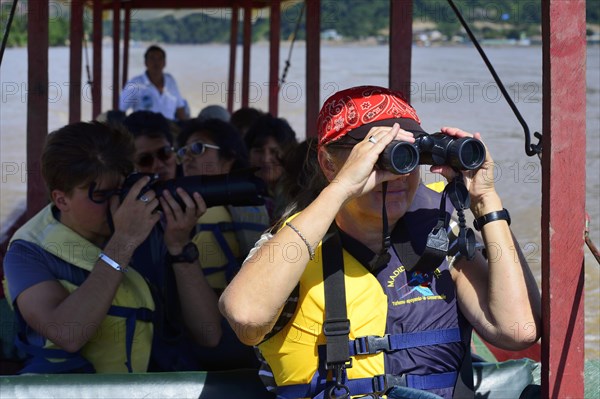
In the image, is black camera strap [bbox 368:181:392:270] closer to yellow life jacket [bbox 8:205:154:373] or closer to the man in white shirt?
yellow life jacket [bbox 8:205:154:373]

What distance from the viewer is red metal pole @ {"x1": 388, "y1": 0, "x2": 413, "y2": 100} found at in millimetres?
3676

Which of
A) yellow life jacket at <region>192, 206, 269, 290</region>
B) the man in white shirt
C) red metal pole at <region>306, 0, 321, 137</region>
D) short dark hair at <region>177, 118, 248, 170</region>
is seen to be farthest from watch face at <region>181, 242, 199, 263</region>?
the man in white shirt

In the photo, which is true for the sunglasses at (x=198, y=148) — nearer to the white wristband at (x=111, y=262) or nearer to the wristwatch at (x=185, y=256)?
the wristwatch at (x=185, y=256)

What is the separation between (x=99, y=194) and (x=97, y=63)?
6.34 meters

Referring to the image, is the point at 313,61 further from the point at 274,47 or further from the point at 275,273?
the point at 275,273

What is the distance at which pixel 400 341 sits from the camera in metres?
2.28

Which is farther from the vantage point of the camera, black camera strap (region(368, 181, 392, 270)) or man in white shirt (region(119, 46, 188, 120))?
man in white shirt (region(119, 46, 188, 120))

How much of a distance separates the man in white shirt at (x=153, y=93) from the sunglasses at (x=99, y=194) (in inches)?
254

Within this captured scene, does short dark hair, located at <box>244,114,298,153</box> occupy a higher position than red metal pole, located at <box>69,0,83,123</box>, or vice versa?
red metal pole, located at <box>69,0,83,123</box>

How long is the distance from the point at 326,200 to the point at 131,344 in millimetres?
1029

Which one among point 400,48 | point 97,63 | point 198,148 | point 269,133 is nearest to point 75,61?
point 97,63

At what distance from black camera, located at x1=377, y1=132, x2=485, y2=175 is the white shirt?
23.4ft

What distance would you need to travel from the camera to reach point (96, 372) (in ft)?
9.57

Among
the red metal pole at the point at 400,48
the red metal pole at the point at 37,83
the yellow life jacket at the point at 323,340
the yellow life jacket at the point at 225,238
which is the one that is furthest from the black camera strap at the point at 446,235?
the red metal pole at the point at 37,83
